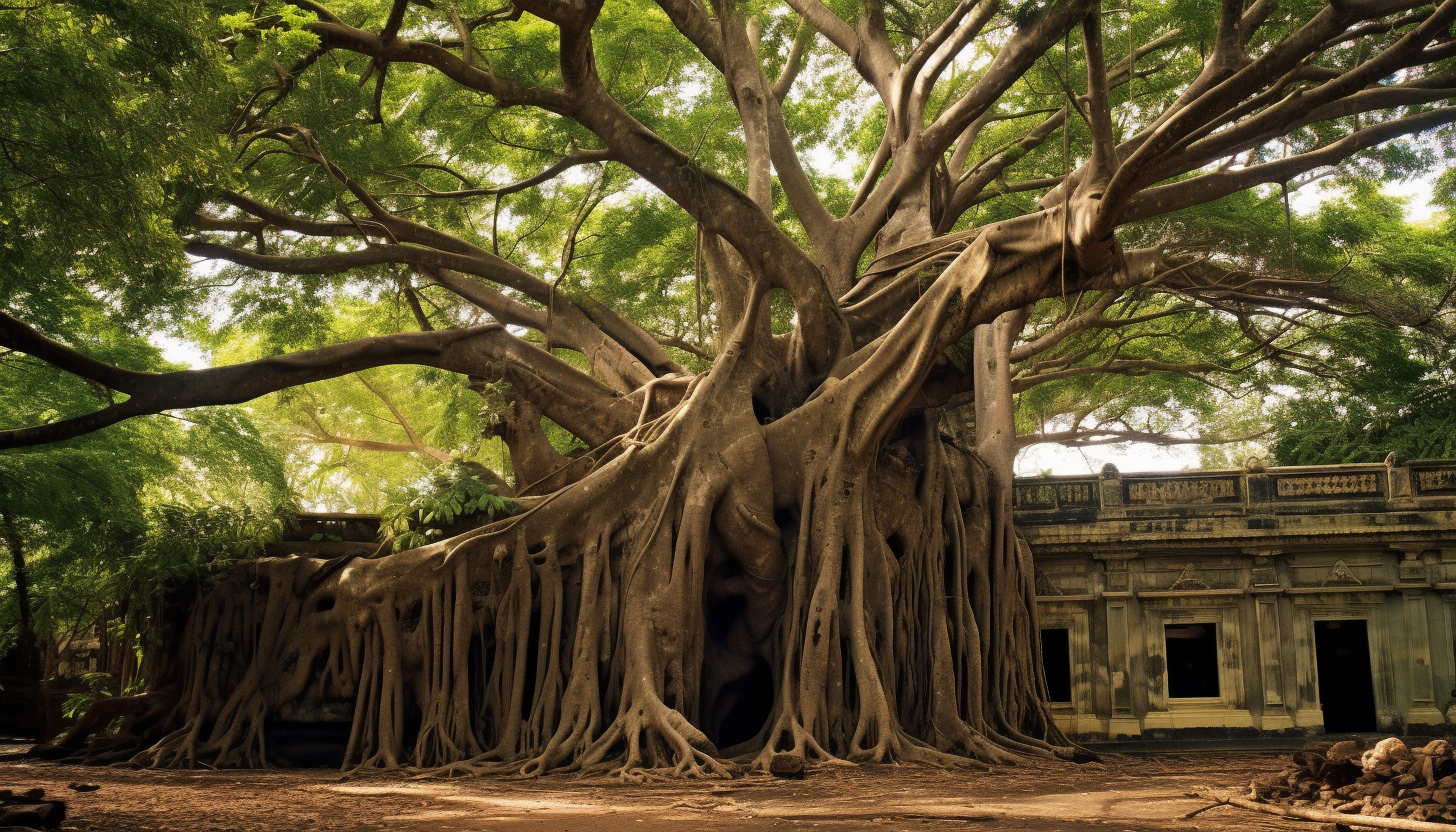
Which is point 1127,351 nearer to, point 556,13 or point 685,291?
point 685,291

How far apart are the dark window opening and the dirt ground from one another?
6.84m

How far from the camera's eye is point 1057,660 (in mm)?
15938

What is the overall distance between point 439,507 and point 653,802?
4.59 meters

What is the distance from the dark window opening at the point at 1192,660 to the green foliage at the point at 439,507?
31.4 feet

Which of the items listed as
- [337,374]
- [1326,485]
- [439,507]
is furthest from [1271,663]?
[337,374]

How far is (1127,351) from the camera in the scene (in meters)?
17.2

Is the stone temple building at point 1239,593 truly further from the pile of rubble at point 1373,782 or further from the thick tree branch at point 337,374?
the pile of rubble at point 1373,782

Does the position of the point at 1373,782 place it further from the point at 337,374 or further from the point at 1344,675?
the point at 1344,675

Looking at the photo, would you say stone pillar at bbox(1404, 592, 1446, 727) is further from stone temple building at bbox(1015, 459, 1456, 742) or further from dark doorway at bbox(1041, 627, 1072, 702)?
dark doorway at bbox(1041, 627, 1072, 702)

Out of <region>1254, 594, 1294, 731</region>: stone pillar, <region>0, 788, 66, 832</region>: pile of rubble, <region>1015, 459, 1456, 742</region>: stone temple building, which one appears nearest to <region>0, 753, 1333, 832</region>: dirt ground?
<region>0, 788, 66, 832</region>: pile of rubble

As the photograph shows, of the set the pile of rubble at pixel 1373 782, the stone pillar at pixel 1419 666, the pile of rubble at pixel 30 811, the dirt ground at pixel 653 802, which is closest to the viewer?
the pile of rubble at pixel 30 811

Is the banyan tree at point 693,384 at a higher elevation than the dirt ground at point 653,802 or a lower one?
higher

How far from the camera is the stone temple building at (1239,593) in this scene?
14.9 metres

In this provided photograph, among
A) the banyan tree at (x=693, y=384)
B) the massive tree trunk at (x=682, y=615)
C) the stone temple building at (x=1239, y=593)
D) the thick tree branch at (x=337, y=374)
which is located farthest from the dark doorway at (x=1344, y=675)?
the thick tree branch at (x=337, y=374)
